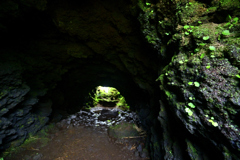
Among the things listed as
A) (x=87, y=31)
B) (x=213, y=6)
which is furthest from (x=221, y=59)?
(x=87, y=31)

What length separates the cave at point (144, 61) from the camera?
1663mm

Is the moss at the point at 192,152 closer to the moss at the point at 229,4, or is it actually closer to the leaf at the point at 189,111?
the leaf at the point at 189,111

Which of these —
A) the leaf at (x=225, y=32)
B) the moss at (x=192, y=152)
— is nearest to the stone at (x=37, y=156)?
the moss at (x=192, y=152)

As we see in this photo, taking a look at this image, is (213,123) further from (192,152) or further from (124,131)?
(124,131)

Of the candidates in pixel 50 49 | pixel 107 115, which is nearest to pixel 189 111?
pixel 50 49

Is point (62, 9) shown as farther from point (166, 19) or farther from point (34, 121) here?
point (34, 121)

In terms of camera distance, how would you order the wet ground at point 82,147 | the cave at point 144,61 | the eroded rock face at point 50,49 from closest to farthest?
the cave at point 144,61 → the eroded rock face at point 50,49 → the wet ground at point 82,147

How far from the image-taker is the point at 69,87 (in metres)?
7.95

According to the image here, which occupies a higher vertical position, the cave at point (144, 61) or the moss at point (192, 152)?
the cave at point (144, 61)

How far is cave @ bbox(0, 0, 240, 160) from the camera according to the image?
166 cm

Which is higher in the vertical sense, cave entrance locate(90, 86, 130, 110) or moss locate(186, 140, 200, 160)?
moss locate(186, 140, 200, 160)

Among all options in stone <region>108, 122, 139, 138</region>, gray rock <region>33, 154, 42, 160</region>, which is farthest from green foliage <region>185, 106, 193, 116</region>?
→ gray rock <region>33, 154, 42, 160</region>

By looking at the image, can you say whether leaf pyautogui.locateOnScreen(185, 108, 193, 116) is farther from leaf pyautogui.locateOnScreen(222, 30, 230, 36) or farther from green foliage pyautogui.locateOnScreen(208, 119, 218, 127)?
leaf pyautogui.locateOnScreen(222, 30, 230, 36)

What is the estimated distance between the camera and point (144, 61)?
486 cm
